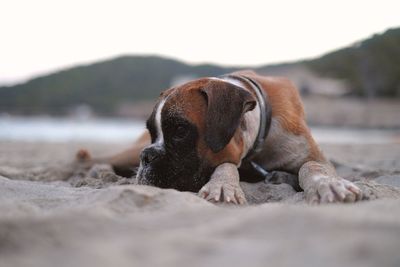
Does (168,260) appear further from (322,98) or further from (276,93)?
(322,98)

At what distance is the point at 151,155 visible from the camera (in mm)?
2920

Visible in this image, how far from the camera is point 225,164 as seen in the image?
9.97ft

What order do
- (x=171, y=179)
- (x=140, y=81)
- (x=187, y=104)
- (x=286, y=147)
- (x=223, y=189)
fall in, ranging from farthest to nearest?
1. (x=140, y=81)
2. (x=286, y=147)
3. (x=187, y=104)
4. (x=171, y=179)
5. (x=223, y=189)

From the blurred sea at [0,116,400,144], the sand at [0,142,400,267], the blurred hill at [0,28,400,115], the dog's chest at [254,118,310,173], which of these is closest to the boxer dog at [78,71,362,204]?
the dog's chest at [254,118,310,173]

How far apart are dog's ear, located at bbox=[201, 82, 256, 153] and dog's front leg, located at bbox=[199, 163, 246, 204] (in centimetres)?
20

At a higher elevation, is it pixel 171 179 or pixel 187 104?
pixel 187 104

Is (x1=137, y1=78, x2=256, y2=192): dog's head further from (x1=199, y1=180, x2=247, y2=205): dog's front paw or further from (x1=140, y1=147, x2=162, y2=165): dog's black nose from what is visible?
(x1=199, y1=180, x2=247, y2=205): dog's front paw

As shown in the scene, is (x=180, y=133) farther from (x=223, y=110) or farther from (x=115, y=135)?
(x=115, y=135)

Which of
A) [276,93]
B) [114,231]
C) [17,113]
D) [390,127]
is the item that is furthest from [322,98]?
[114,231]

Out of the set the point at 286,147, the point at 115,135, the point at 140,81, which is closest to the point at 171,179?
the point at 286,147

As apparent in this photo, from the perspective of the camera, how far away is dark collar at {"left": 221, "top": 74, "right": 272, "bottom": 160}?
3.51m

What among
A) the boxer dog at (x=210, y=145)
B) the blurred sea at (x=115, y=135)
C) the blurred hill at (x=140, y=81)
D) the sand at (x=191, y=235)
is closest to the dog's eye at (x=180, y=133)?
the boxer dog at (x=210, y=145)

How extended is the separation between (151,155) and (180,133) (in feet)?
0.72

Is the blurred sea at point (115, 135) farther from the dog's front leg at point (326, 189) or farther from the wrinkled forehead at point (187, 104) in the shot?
the wrinkled forehead at point (187, 104)
